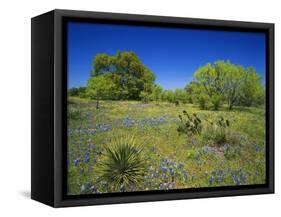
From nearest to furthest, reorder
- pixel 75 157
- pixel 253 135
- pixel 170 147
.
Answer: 1. pixel 75 157
2. pixel 170 147
3. pixel 253 135

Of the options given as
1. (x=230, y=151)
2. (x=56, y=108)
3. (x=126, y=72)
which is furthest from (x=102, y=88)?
(x=230, y=151)

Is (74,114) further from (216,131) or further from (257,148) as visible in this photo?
(257,148)

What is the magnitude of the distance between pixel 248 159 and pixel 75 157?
291 centimetres

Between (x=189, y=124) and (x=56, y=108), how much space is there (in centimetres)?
219

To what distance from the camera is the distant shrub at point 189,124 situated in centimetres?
1084

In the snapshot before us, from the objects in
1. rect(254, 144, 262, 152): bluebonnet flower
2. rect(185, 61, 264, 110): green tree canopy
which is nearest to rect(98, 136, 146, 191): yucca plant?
rect(185, 61, 264, 110): green tree canopy

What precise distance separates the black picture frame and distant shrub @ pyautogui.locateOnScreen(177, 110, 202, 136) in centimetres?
87

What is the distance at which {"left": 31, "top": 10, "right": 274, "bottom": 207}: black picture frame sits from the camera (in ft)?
32.0

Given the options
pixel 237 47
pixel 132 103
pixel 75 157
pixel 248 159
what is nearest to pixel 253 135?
pixel 248 159

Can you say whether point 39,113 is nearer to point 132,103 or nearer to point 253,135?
point 132,103

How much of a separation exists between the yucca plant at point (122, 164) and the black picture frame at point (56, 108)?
17 cm

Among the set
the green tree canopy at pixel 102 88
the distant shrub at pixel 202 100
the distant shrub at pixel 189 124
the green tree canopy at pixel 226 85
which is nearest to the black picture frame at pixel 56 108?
the green tree canopy at pixel 102 88

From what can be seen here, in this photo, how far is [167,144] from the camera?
35.0 feet

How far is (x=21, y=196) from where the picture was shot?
35.4 ft
